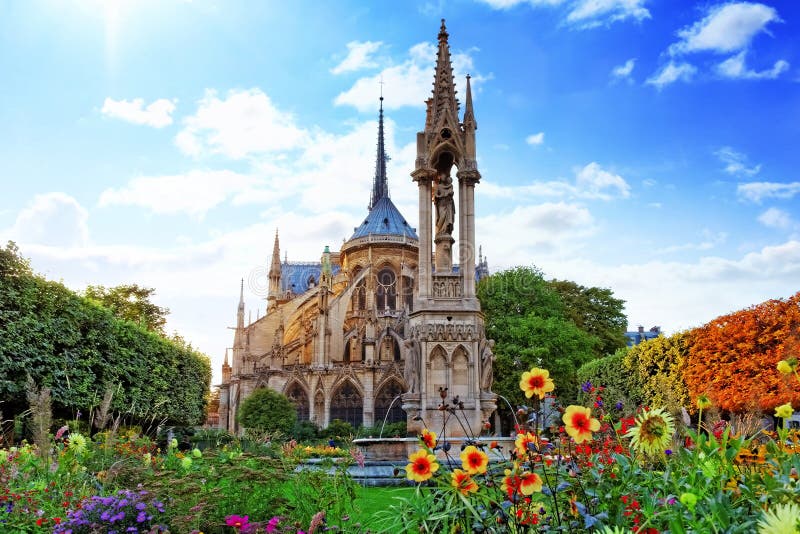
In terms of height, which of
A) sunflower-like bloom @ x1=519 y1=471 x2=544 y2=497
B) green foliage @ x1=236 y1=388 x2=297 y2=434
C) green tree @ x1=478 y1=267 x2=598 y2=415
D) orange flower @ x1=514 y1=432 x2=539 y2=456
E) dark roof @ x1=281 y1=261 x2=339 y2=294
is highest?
dark roof @ x1=281 y1=261 x2=339 y2=294

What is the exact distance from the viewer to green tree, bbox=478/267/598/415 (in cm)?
3369

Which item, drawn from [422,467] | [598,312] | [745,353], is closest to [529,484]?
[422,467]

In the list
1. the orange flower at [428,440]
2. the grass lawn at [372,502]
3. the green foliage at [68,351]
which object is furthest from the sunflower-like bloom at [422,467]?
the green foliage at [68,351]

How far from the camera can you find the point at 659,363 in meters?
22.1

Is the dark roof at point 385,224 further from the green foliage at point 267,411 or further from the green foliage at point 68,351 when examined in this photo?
the green foliage at point 68,351

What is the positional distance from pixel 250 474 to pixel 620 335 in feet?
130

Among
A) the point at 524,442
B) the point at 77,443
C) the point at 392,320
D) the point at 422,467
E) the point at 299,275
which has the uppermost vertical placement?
the point at 299,275

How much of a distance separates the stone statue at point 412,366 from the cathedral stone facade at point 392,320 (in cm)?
3

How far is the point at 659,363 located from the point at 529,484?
20.2 m

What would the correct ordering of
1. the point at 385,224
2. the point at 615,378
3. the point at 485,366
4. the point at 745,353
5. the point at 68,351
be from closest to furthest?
the point at 485,366, the point at 68,351, the point at 745,353, the point at 615,378, the point at 385,224

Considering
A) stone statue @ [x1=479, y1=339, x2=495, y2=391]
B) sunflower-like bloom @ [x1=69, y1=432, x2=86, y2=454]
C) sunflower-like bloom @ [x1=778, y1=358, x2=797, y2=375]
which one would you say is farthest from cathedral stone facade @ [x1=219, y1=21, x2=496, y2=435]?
sunflower-like bloom @ [x1=69, y1=432, x2=86, y2=454]

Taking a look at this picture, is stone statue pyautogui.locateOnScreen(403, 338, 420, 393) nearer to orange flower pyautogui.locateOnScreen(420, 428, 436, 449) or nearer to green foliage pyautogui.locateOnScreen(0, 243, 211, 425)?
green foliage pyautogui.locateOnScreen(0, 243, 211, 425)

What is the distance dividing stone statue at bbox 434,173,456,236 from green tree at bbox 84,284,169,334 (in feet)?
100

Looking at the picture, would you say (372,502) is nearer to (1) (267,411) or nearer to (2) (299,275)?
(1) (267,411)
